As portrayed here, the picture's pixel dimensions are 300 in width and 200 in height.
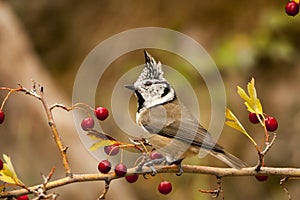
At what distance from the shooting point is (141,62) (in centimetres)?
565

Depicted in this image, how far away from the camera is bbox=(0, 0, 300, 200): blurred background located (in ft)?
16.2

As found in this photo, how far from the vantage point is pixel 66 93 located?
5766 mm

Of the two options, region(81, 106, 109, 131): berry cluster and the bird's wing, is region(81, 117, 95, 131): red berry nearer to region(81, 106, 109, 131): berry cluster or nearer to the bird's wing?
region(81, 106, 109, 131): berry cluster

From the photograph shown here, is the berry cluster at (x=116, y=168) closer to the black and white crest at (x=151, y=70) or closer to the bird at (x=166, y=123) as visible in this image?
the bird at (x=166, y=123)

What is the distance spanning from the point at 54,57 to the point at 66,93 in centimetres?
49

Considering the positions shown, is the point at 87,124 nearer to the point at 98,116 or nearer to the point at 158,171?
the point at 98,116

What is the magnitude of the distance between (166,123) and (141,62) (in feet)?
9.49

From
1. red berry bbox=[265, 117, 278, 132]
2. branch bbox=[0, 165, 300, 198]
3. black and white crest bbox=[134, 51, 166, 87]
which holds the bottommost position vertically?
branch bbox=[0, 165, 300, 198]

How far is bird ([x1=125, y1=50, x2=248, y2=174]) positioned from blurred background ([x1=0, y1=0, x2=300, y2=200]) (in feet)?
5.45

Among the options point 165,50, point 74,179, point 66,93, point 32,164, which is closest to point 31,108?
point 32,164

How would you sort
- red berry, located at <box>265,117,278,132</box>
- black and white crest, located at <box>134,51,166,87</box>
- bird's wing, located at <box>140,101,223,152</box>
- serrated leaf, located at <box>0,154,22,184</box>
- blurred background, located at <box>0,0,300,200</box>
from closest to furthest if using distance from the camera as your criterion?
serrated leaf, located at <box>0,154,22,184</box>
red berry, located at <box>265,117,278,132</box>
black and white crest, located at <box>134,51,166,87</box>
bird's wing, located at <box>140,101,223,152</box>
blurred background, located at <box>0,0,300,200</box>

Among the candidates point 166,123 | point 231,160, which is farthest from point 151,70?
point 231,160

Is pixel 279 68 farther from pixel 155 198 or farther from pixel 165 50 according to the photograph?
pixel 155 198

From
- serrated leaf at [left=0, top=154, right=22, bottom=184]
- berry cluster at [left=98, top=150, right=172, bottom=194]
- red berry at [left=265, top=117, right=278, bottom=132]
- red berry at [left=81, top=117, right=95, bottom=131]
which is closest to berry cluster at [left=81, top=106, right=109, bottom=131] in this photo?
red berry at [left=81, top=117, right=95, bottom=131]
